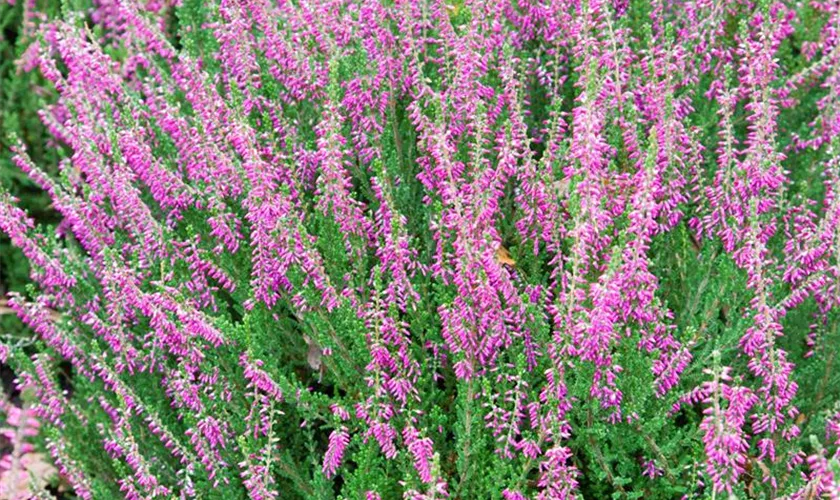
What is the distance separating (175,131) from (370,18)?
2.41 feet

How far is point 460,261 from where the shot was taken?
8.71ft

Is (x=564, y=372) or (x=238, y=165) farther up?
(x=238, y=165)

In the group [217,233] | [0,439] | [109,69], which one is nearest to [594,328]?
[217,233]

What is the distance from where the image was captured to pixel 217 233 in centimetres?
314

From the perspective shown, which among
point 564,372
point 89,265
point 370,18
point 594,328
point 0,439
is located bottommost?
point 0,439

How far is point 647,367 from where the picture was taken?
271cm

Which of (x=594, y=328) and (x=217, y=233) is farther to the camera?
(x=217, y=233)

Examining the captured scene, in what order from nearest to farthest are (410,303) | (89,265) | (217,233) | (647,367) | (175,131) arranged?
(647,367) → (410,303) → (217,233) → (175,131) → (89,265)

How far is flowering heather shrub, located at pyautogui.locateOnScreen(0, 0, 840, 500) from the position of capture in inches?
106

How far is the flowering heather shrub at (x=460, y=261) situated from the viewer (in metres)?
2.70

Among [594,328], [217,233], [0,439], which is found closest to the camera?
[594,328]

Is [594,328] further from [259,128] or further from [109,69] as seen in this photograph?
[109,69]

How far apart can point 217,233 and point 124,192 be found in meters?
0.32

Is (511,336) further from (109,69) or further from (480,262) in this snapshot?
(109,69)
